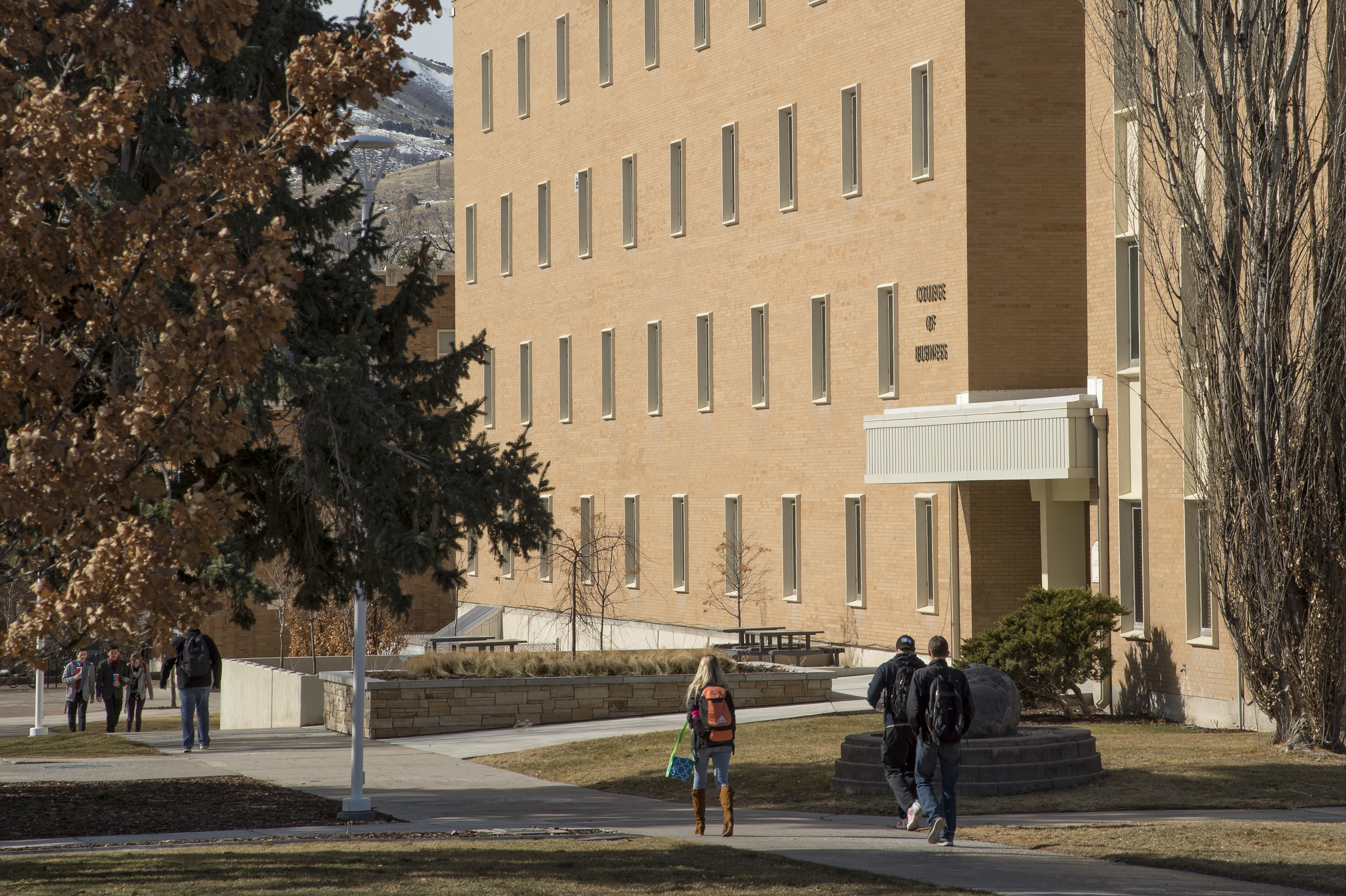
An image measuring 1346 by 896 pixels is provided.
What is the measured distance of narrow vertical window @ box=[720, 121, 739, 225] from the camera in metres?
37.7

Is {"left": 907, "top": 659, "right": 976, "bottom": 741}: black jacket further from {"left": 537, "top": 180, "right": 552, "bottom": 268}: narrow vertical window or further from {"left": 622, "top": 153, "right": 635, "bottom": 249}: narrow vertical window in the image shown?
{"left": 537, "top": 180, "right": 552, "bottom": 268}: narrow vertical window

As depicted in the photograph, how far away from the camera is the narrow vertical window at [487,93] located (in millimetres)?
49938

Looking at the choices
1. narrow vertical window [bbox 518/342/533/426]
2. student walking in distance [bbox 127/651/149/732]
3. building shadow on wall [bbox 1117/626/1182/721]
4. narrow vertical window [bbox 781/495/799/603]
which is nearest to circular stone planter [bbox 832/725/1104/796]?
building shadow on wall [bbox 1117/626/1182/721]

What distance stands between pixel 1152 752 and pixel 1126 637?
589cm

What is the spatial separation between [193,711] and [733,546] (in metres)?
16.6

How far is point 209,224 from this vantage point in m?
10.4

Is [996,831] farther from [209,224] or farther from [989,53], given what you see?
[989,53]

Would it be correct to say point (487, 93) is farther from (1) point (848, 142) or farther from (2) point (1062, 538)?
(2) point (1062, 538)

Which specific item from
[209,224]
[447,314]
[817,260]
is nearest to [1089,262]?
[817,260]

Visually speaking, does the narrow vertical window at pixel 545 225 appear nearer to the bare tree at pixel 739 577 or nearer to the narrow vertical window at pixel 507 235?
the narrow vertical window at pixel 507 235

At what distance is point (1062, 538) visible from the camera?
92.0ft

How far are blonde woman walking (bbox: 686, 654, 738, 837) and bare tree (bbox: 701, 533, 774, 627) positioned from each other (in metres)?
21.9

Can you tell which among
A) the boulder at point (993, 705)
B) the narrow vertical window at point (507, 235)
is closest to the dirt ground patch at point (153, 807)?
the boulder at point (993, 705)

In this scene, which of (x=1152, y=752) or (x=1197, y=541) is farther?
(x=1197, y=541)
